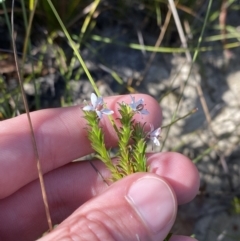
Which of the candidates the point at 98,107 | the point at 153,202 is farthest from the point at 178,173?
the point at 98,107

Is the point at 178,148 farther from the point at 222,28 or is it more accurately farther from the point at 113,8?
the point at 113,8

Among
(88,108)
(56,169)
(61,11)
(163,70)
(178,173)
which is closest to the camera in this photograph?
(88,108)

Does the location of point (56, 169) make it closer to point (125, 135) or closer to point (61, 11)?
point (125, 135)

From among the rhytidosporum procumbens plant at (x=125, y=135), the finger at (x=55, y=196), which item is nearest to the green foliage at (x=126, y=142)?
the rhytidosporum procumbens plant at (x=125, y=135)

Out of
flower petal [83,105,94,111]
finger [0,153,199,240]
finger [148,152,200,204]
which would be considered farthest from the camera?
finger [0,153,199,240]

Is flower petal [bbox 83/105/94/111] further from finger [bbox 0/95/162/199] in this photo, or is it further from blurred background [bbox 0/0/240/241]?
blurred background [bbox 0/0/240/241]

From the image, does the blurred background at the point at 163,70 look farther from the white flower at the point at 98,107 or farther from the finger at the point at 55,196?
the white flower at the point at 98,107

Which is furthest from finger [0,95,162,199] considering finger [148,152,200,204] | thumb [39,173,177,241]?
thumb [39,173,177,241]
